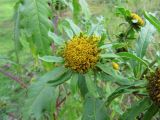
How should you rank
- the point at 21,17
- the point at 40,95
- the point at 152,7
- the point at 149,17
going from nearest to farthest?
the point at 149,17, the point at 40,95, the point at 21,17, the point at 152,7

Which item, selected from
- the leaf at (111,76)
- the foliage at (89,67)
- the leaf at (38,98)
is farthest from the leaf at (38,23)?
the leaf at (111,76)

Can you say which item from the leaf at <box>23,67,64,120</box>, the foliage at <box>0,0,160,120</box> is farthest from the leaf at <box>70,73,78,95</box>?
the leaf at <box>23,67,64,120</box>

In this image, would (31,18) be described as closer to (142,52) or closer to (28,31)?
(28,31)

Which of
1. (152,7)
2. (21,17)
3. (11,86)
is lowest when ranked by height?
(11,86)

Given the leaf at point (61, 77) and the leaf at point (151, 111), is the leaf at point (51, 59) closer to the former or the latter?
the leaf at point (61, 77)

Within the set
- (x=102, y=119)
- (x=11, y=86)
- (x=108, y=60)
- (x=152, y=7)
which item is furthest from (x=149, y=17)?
(x=152, y=7)

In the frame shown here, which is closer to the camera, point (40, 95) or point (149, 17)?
point (149, 17)
